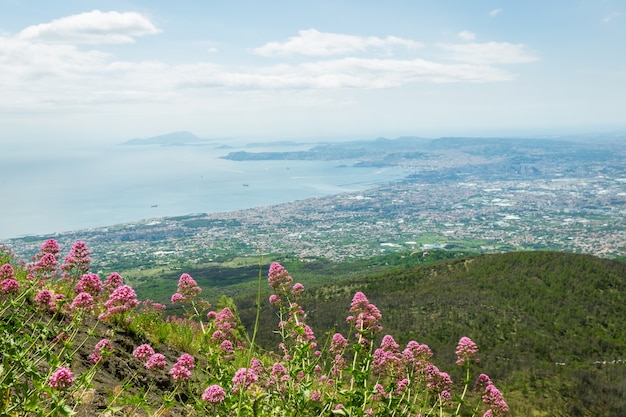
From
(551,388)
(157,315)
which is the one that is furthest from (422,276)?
(157,315)

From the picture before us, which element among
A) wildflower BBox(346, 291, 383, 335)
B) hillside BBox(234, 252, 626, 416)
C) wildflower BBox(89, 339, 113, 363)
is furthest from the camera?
hillside BBox(234, 252, 626, 416)

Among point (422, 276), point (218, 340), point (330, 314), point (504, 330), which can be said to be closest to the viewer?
point (218, 340)

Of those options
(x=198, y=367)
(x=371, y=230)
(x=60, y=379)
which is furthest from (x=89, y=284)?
(x=371, y=230)

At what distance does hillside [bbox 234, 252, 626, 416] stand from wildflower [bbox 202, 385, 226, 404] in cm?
1879

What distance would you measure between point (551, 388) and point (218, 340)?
2348 cm

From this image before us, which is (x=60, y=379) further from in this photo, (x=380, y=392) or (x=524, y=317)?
(x=524, y=317)

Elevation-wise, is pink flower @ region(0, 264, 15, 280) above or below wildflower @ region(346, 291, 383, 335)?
above

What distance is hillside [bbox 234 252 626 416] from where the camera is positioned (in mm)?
22250

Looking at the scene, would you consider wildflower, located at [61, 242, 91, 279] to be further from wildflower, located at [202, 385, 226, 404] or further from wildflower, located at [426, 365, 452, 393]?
wildflower, located at [426, 365, 452, 393]

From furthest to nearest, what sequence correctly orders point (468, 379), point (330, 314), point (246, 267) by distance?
point (246, 267)
point (330, 314)
point (468, 379)

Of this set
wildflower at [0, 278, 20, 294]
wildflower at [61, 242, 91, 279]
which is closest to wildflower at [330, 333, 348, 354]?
wildflower at [61, 242, 91, 279]

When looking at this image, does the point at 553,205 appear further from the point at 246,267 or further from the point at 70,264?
the point at 70,264

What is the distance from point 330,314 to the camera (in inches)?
1439

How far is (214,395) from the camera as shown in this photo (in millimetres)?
2770
